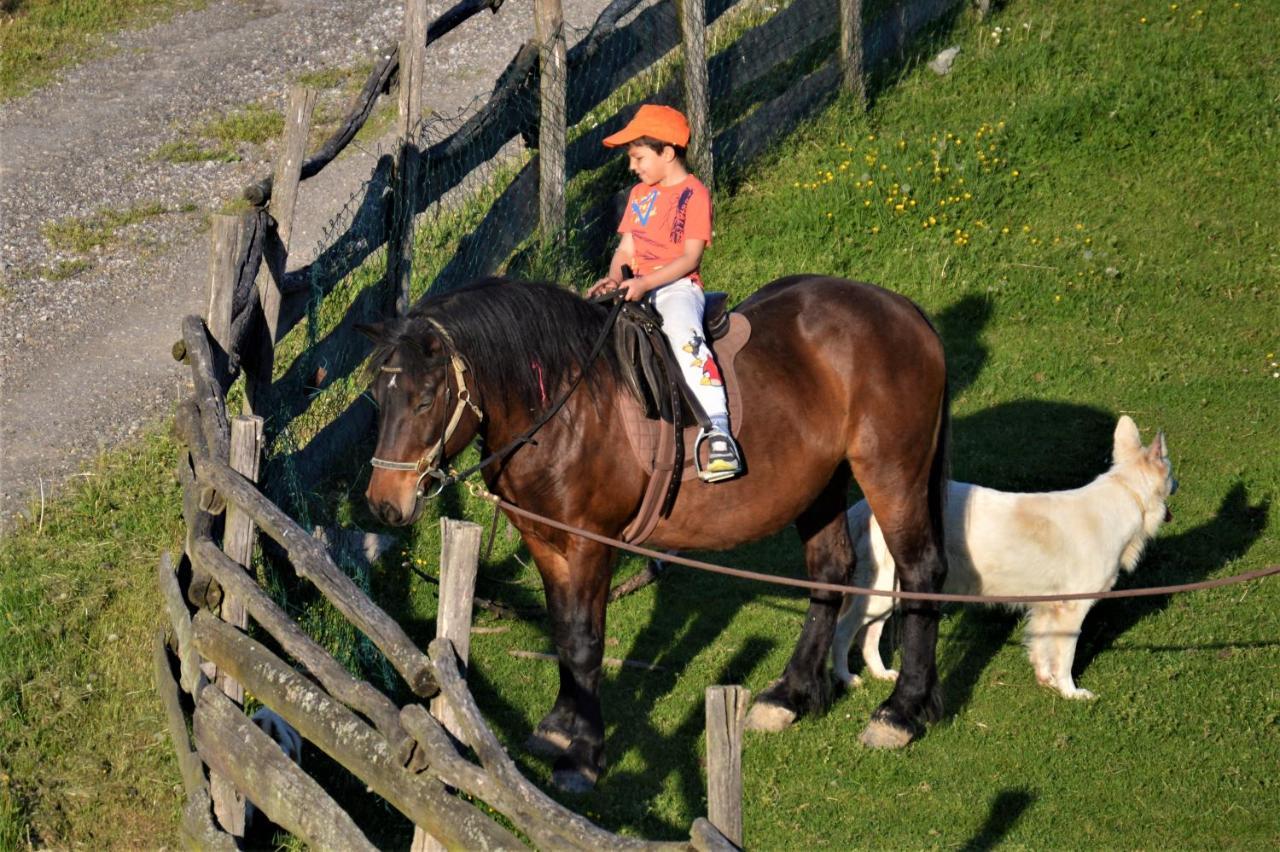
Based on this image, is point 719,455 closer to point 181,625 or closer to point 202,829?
point 181,625

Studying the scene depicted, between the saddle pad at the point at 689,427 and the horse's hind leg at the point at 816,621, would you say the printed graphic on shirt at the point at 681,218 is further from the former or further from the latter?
the horse's hind leg at the point at 816,621

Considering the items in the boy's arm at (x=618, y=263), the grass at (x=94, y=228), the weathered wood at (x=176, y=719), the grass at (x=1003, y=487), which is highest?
the boy's arm at (x=618, y=263)

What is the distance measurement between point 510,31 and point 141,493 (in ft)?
26.2

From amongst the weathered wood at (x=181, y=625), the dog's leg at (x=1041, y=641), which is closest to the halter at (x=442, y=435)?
the weathered wood at (x=181, y=625)

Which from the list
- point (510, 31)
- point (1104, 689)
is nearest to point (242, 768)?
point (1104, 689)

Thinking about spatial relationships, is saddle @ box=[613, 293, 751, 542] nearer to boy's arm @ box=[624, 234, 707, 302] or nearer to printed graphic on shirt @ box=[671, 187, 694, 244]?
boy's arm @ box=[624, 234, 707, 302]

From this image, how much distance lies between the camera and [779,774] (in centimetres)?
661

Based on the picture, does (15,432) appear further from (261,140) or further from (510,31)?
(510,31)

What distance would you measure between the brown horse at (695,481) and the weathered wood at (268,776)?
3.40 feet

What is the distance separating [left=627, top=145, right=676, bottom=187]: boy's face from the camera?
657 centimetres

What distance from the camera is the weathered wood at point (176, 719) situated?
5.90 meters

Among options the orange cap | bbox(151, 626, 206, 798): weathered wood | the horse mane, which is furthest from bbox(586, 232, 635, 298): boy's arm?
bbox(151, 626, 206, 798): weathered wood

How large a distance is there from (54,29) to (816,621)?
11689 millimetres

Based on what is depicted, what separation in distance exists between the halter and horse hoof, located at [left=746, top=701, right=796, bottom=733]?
2.31m
